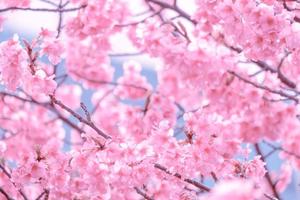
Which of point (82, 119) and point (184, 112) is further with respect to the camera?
Answer: point (184, 112)

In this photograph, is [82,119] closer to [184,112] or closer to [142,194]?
[142,194]

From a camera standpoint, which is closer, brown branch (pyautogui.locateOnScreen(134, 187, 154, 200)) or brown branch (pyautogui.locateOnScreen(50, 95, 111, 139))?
brown branch (pyautogui.locateOnScreen(50, 95, 111, 139))

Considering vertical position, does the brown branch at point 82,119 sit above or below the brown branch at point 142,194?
above

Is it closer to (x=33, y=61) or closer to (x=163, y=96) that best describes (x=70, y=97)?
(x=163, y=96)

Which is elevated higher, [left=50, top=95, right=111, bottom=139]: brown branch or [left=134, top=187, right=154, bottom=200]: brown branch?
[left=50, top=95, right=111, bottom=139]: brown branch

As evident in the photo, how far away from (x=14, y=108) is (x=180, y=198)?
6.68 metres

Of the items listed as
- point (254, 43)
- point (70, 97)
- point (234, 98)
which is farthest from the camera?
point (70, 97)

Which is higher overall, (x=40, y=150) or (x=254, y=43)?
(x=254, y=43)

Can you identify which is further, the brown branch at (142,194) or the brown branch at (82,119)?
the brown branch at (142,194)

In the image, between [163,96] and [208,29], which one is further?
[163,96]

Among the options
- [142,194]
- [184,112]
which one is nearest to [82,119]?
[142,194]

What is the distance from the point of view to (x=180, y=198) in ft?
14.0

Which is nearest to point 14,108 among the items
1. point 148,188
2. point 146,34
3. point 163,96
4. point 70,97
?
point 70,97

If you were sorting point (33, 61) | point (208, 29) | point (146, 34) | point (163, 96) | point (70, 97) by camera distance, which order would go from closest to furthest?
point (33, 61), point (208, 29), point (146, 34), point (163, 96), point (70, 97)
